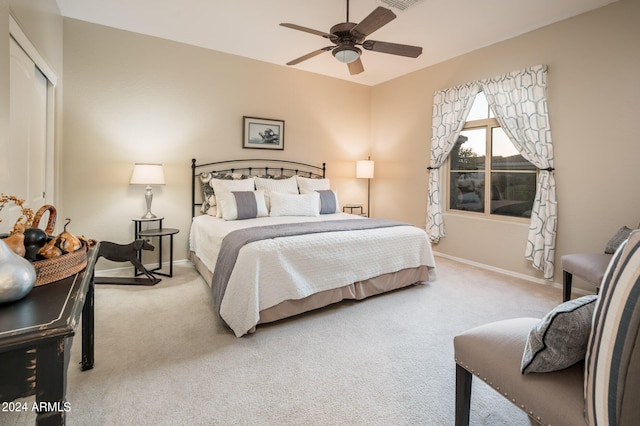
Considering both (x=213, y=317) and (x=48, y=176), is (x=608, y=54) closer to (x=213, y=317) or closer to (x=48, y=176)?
(x=213, y=317)

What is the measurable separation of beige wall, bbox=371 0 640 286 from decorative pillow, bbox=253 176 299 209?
7.97 feet

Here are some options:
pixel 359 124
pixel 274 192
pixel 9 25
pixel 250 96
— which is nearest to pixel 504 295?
pixel 274 192

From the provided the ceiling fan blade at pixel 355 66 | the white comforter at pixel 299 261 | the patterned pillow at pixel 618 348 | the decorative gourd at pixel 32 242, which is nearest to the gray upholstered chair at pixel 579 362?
the patterned pillow at pixel 618 348

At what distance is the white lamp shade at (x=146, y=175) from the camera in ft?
11.7

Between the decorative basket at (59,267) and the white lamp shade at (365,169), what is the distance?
15.1 ft

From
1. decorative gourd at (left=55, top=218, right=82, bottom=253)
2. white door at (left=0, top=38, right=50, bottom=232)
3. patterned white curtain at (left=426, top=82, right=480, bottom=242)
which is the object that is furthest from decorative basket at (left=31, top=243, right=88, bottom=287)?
patterned white curtain at (left=426, top=82, right=480, bottom=242)

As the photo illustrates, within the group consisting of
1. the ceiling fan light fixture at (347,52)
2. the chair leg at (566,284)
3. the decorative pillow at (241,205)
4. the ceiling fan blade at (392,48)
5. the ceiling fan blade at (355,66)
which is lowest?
the chair leg at (566,284)

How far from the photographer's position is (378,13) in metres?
2.33

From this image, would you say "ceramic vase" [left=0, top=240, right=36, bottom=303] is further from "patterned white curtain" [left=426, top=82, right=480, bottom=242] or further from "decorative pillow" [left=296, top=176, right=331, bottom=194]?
"patterned white curtain" [left=426, top=82, right=480, bottom=242]

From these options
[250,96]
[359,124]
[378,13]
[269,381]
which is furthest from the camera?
[359,124]

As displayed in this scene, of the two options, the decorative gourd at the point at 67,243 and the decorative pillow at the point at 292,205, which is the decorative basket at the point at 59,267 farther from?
the decorative pillow at the point at 292,205

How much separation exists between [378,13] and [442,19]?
1511mm

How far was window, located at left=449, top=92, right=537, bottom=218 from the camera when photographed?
3.89m

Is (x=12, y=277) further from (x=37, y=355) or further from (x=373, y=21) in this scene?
(x=373, y=21)
